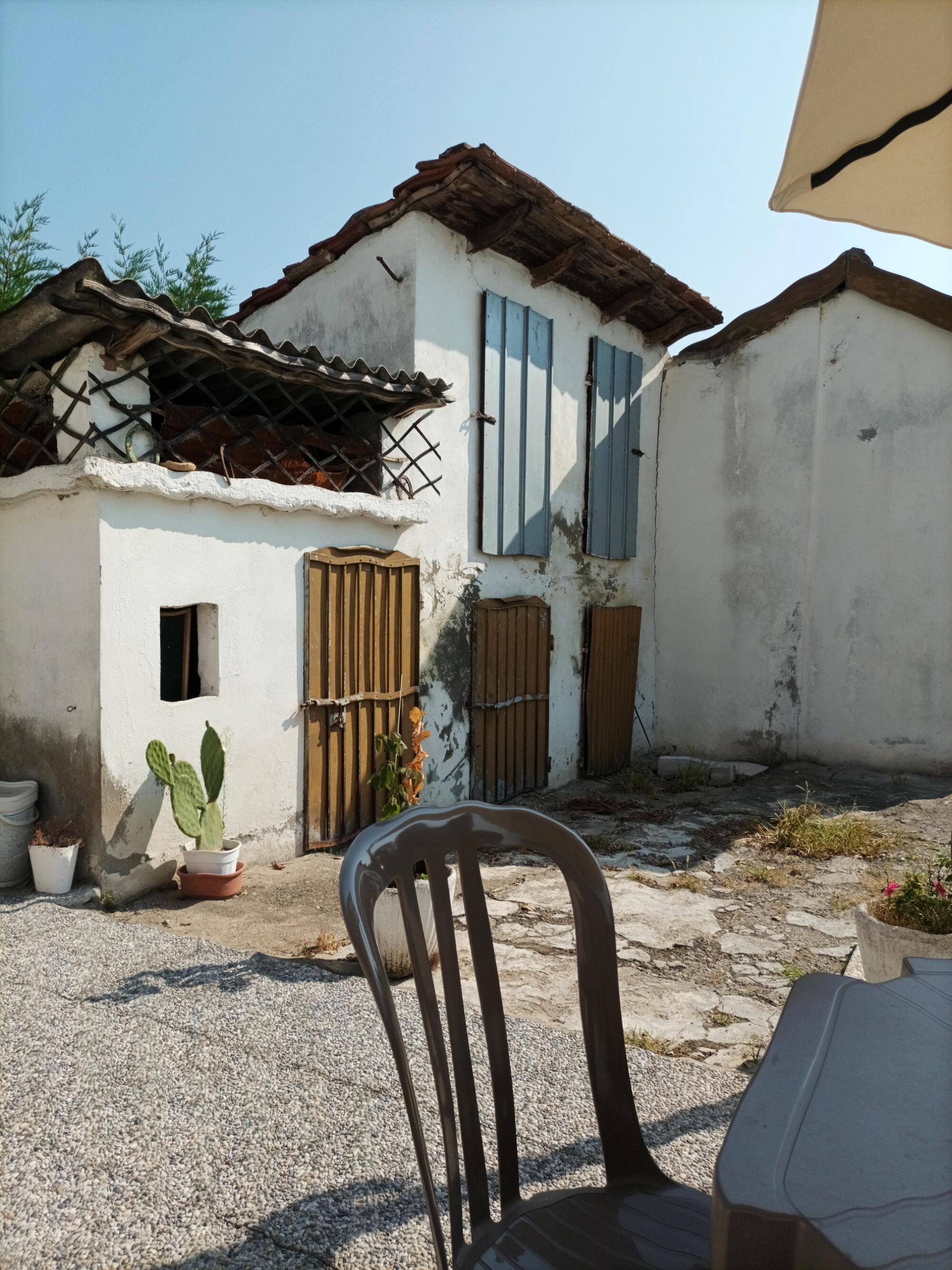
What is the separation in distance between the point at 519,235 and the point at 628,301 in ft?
5.64

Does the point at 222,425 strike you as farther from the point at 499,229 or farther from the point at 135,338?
the point at 499,229

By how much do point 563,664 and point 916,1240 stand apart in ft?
24.7

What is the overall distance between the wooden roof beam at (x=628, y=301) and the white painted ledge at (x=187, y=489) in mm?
3695

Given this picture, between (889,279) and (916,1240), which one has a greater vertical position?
(889,279)

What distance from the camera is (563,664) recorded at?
8336 millimetres

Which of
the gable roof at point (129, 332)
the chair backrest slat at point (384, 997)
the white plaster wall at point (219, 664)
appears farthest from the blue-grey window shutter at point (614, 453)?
the chair backrest slat at point (384, 997)

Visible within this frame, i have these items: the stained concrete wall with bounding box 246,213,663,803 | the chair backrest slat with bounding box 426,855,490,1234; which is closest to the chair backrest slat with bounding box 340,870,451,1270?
the chair backrest slat with bounding box 426,855,490,1234

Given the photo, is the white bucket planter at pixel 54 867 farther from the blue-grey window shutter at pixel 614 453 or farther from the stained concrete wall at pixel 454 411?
the blue-grey window shutter at pixel 614 453

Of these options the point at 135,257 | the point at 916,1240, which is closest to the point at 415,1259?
the point at 916,1240

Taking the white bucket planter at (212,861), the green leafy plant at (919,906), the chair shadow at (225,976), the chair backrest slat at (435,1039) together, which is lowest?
the chair shadow at (225,976)

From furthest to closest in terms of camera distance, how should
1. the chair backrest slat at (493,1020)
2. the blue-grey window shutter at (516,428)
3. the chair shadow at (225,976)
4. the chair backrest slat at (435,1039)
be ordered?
1. the blue-grey window shutter at (516,428)
2. the chair shadow at (225,976)
3. the chair backrest slat at (493,1020)
4. the chair backrest slat at (435,1039)

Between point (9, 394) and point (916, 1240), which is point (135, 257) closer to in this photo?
point (9, 394)

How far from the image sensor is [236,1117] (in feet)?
8.57

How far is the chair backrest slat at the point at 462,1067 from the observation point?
140cm
